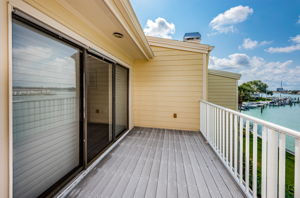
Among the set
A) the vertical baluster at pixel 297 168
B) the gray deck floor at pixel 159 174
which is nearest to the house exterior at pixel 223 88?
the gray deck floor at pixel 159 174

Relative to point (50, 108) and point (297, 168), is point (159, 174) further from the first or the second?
point (50, 108)

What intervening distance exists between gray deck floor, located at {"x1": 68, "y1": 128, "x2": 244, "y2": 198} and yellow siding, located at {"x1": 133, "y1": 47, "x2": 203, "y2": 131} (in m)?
1.16

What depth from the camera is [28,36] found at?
112 centimetres

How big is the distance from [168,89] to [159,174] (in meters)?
2.56

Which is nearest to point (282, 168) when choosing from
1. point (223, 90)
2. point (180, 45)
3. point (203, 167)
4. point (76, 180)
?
point (203, 167)

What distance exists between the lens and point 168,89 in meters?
3.90

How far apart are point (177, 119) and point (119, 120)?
1782mm

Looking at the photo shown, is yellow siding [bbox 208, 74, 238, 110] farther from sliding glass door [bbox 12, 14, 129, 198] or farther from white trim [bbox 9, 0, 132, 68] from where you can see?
white trim [bbox 9, 0, 132, 68]

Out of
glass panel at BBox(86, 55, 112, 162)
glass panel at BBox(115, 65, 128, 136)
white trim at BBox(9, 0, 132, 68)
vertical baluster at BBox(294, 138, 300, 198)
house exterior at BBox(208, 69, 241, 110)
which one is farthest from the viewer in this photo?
house exterior at BBox(208, 69, 241, 110)

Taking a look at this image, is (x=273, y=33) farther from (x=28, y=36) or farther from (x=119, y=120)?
(x=28, y=36)

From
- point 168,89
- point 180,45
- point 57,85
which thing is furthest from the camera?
point 168,89

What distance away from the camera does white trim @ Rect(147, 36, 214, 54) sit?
11.7 feet

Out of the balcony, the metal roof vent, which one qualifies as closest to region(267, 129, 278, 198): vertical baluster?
the balcony

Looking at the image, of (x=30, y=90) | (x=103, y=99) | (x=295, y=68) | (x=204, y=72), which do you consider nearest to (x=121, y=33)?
(x=103, y=99)
